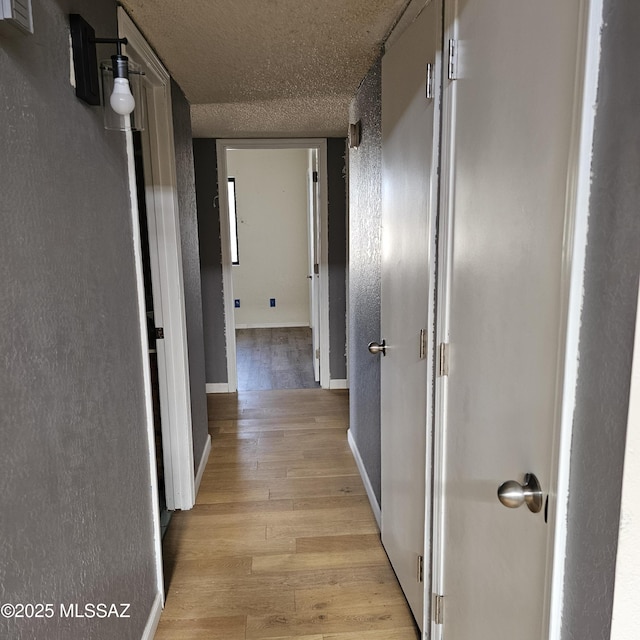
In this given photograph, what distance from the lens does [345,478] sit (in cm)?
289

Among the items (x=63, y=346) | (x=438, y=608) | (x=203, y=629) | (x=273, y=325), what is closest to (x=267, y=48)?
(x=63, y=346)

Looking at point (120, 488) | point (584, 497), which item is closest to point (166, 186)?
point (120, 488)

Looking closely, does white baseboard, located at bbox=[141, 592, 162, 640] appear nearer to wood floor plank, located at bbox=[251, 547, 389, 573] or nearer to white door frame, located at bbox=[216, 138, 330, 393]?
wood floor plank, located at bbox=[251, 547, 389, 573]

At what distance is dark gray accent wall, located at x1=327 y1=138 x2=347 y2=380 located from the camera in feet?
13.8

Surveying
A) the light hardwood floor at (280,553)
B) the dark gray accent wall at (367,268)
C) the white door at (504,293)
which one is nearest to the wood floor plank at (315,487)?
the light hardwood floor at (280,553)

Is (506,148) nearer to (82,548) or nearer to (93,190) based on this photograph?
(93,190)

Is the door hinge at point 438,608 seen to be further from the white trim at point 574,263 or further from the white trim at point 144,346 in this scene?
the white trim at point 144,346

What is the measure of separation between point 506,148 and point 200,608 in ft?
6.06

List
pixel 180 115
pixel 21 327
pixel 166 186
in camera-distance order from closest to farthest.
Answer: pixel 21 327 → pixel 166 186 → pixel 180 115

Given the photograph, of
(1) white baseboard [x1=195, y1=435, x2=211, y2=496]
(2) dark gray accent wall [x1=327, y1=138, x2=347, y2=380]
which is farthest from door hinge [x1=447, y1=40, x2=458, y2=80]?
(2) dark gray accent wall [x1=327, y1=138, x2=347, y2=380]

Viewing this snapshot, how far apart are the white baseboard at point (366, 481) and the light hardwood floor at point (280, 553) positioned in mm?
38

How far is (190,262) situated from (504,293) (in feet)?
7.00

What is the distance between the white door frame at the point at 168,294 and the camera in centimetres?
235

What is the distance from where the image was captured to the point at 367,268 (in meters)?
2.54
